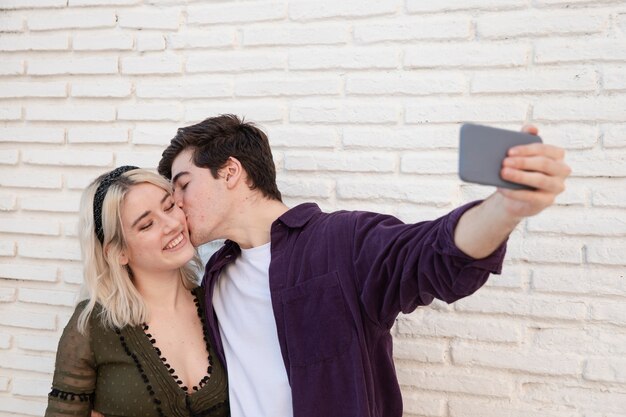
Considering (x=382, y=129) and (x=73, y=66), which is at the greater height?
(x=73, y=66)

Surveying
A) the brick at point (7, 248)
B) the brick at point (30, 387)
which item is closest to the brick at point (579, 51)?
the brick at point (7, 248)

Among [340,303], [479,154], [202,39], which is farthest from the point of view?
[202,39]

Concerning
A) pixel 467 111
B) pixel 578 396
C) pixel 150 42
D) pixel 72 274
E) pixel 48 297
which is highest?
pixel 150 42

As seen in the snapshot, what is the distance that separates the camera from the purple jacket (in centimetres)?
154

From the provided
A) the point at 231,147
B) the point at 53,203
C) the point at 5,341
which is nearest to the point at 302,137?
the point at 231,147

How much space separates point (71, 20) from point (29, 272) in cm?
104

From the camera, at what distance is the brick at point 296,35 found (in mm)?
2086

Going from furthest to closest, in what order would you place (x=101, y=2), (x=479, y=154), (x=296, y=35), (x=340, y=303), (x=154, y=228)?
(x=101, y=2) < (x=296, y=35) < (x=154, y=228) < (x=340, y=303) < (x=479, y=154)

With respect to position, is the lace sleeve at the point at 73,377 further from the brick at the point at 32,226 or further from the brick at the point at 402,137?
the brick at the point at 402,137

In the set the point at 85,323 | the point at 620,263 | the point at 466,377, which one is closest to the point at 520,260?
the point at 620,263

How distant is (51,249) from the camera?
2430mm

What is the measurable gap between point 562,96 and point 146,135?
151 cm

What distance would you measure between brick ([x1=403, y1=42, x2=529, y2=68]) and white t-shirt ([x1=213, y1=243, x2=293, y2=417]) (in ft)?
2.66

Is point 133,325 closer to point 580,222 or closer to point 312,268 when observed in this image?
point 312,268
